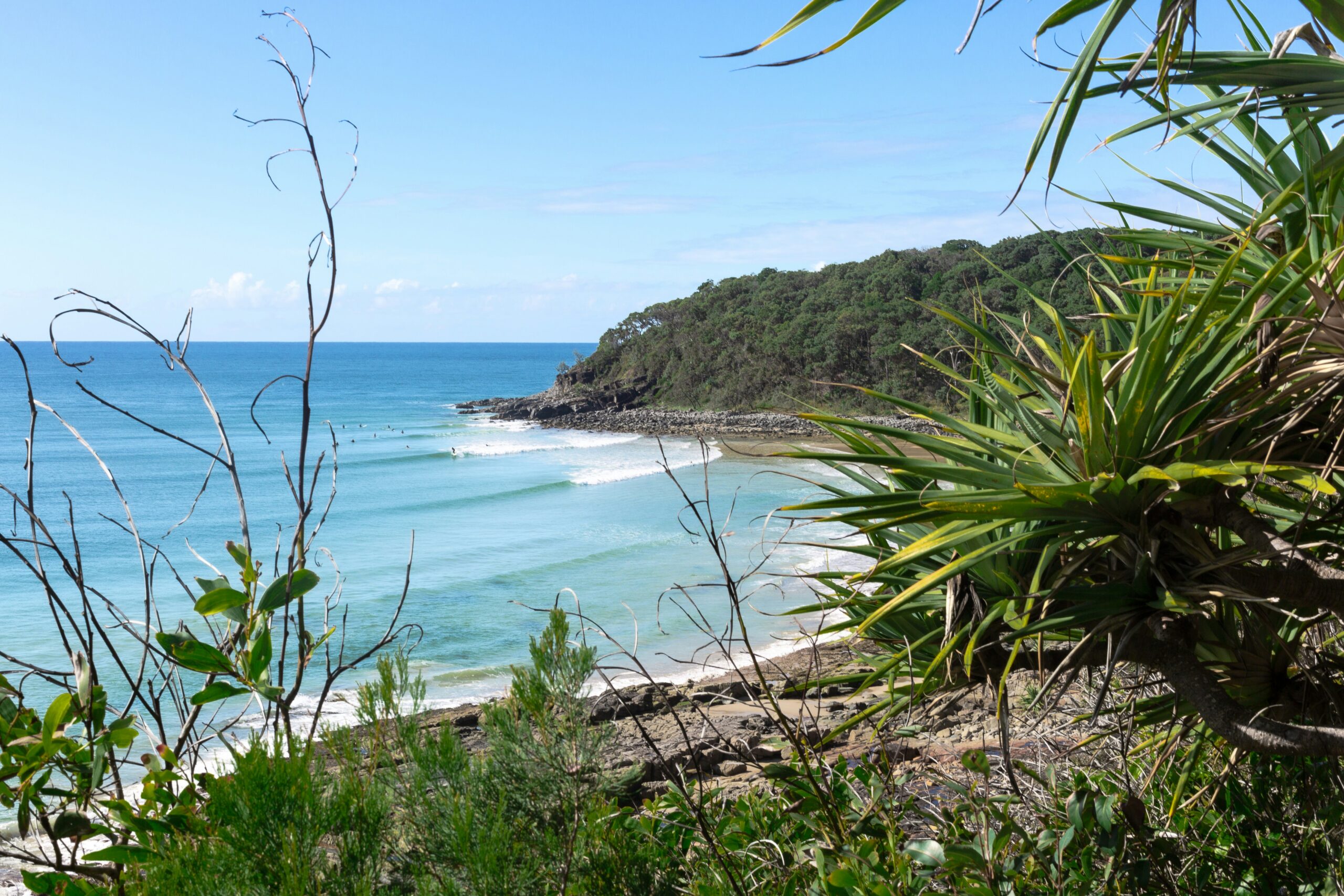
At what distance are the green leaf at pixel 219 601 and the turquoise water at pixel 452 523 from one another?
34 cm

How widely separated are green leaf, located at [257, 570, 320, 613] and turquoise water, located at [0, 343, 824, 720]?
0.34 meters

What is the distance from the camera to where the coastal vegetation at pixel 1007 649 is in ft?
5.16

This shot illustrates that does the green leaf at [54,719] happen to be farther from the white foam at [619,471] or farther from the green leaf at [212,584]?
the white foam at [619,471]

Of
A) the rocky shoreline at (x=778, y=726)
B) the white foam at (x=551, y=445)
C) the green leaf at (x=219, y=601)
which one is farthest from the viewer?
the white foam at (x=551, y=445)

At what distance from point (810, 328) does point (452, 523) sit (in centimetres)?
2483

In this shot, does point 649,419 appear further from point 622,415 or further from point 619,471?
point 619,471

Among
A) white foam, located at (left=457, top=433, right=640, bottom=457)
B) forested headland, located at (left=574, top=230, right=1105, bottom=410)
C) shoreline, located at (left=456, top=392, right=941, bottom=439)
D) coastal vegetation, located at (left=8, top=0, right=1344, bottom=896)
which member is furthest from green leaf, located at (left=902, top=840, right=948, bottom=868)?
white foam, located at (left=457, top=433, right=640, bottom=457)

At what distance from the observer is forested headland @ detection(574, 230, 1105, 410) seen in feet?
121

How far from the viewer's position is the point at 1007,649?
207 centimetres

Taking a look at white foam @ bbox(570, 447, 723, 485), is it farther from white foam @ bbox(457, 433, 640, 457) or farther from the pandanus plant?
the pandanus plant

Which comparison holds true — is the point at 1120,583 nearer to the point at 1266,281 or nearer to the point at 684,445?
the point at 1266,281

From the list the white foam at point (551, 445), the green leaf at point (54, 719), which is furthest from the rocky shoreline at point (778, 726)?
the white foam at point (551, 445)

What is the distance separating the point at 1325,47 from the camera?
6.31 ft

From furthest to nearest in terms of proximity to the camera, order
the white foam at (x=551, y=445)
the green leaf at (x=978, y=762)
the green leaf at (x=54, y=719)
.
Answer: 1. the white foam at (x=551, y=445)
2. the green leaf at (x=978, y=762)
3. the green leaf at (x=54, y=719)
